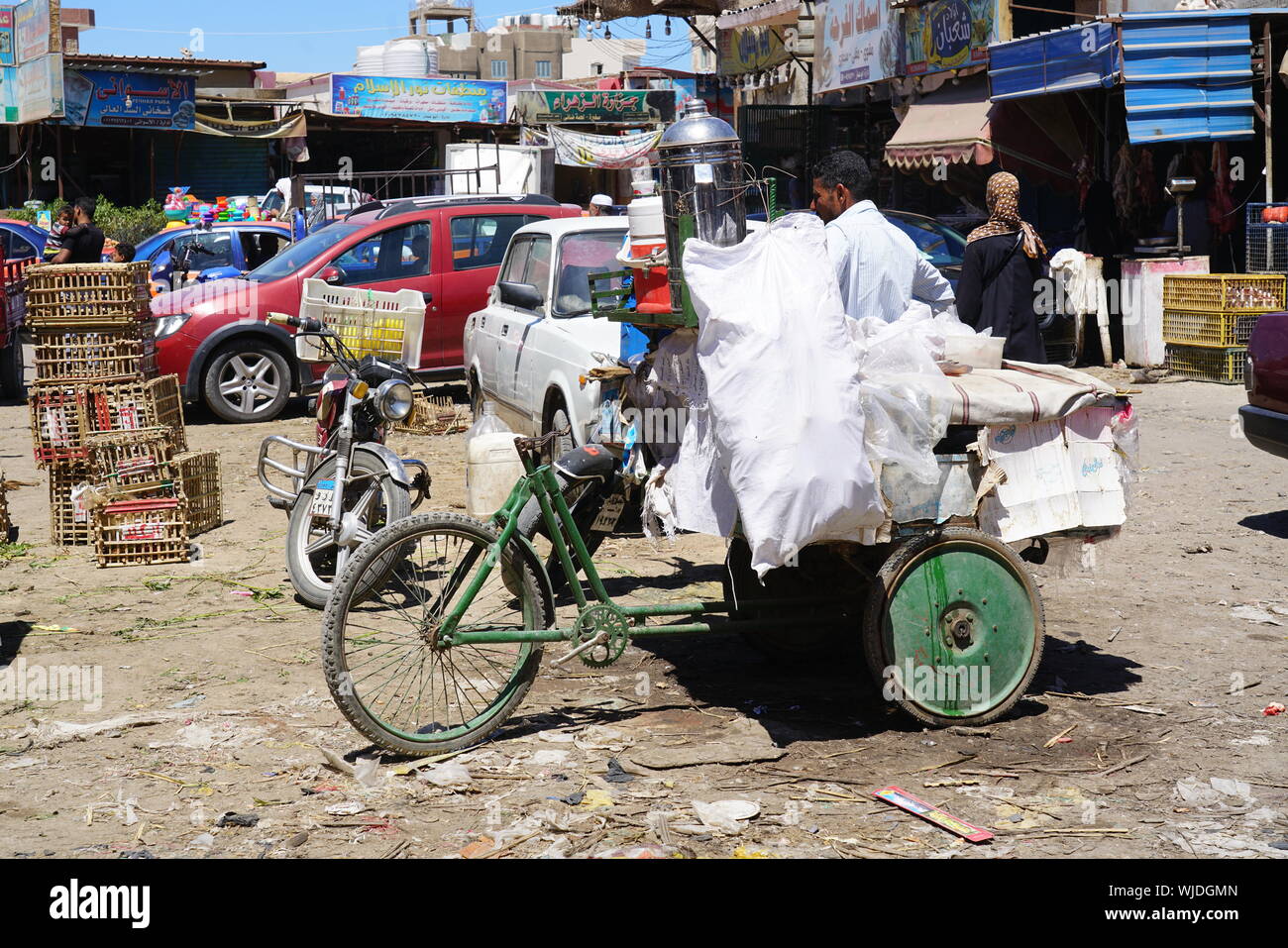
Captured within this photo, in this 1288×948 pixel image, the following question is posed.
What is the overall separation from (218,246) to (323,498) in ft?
42.8

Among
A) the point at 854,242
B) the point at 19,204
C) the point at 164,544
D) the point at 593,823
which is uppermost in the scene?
the point at 19,204

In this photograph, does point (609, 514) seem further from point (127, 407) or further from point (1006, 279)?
point (127, 407)

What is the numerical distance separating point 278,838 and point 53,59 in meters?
26.6

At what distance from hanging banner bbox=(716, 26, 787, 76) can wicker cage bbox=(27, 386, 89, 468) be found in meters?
20.0

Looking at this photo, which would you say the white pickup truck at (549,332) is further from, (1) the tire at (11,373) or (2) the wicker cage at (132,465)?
(1) the tire at (11,373)

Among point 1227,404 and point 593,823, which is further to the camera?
point 1227,404

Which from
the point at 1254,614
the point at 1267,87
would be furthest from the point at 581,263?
the point at 1267,87

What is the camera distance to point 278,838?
12.9ft

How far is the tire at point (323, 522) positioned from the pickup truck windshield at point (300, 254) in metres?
6.92

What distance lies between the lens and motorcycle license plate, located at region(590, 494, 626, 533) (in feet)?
19.2

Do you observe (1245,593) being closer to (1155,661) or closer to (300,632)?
(1155,661)

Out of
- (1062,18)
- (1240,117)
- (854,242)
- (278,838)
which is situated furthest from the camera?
(1062,18)

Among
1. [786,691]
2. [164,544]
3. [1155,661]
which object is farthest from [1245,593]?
[164,544]

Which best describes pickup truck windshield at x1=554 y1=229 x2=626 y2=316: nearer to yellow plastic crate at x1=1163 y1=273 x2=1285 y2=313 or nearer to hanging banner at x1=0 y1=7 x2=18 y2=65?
yellow plastic crate at x1=1163 y1=273 x2=1285 y2=313
